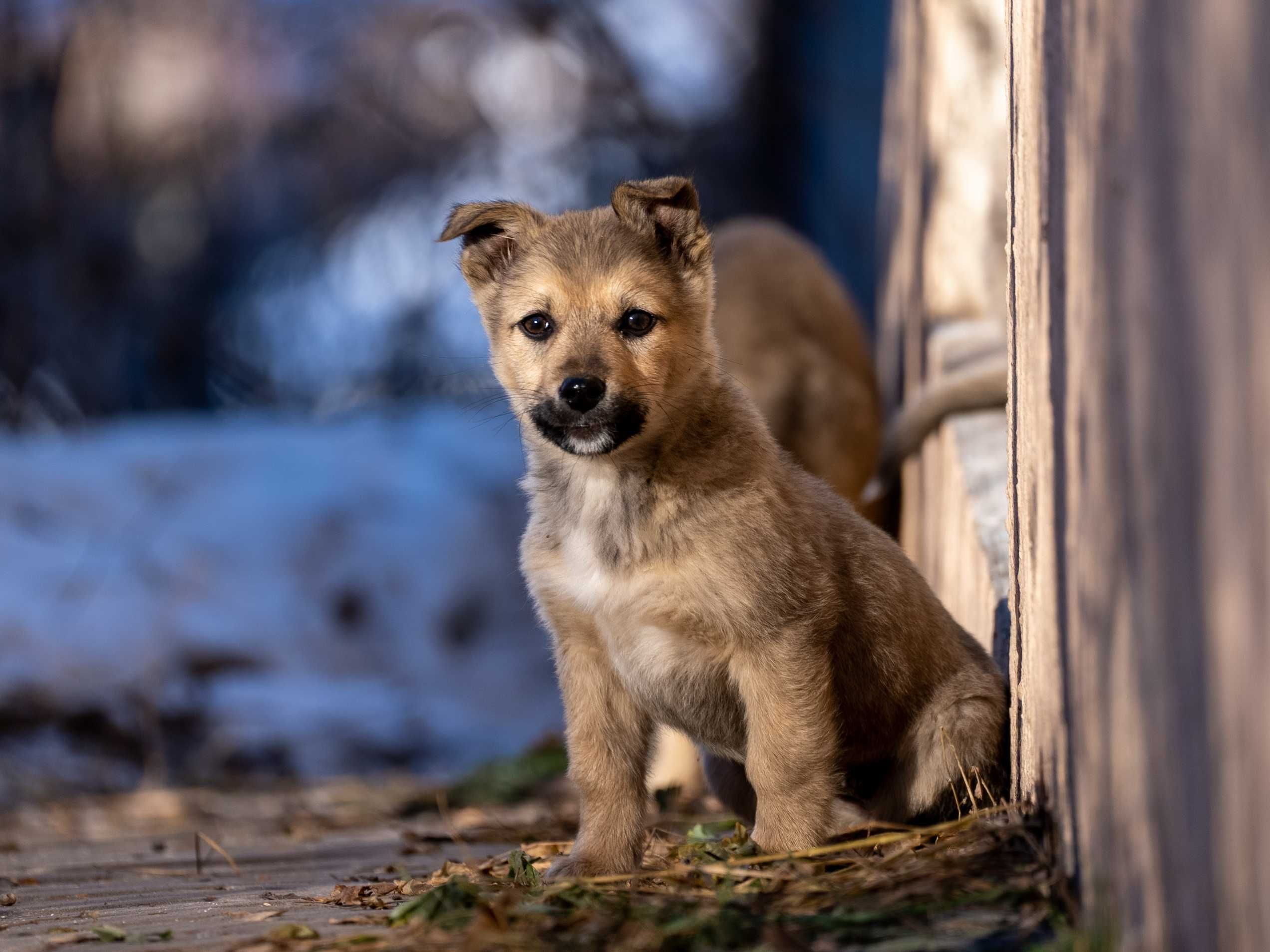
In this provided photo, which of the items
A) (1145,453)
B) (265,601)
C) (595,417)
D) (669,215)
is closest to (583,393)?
(595,417)

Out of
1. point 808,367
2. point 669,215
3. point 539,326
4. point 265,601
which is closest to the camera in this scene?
point 539,326

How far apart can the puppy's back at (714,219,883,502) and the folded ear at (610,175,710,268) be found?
251 cm

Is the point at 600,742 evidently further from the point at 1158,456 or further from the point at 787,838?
the point at 1158,456

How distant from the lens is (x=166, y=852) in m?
5.00

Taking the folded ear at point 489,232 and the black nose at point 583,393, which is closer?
the black nose at point 583,393

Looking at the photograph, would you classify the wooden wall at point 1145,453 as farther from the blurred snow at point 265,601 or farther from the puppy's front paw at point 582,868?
the blurred snow at point 265,601

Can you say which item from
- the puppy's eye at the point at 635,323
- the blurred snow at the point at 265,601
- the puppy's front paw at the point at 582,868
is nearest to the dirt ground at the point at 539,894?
the puppy's front paw at the point at 582,868

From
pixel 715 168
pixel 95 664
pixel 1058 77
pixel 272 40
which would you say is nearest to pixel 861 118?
pixel 715 168

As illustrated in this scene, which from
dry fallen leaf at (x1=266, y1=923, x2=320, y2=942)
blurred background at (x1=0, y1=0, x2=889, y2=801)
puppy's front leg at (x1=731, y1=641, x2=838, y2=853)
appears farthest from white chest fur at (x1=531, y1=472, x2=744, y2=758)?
blurred background at (x1=0, y1=0, x2=889, y2=801)

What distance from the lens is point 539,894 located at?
2.87m

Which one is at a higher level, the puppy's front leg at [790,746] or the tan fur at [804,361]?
the tan fur at [804,361]

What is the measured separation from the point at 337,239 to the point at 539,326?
6.94 metres

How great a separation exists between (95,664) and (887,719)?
6.22 meters

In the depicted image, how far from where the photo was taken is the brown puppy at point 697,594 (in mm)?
3430
